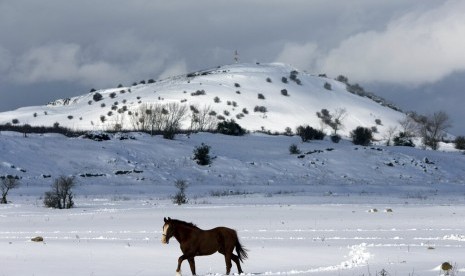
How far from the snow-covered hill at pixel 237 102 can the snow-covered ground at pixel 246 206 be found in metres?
23.6

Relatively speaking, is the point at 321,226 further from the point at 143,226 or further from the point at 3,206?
the point at 3,206

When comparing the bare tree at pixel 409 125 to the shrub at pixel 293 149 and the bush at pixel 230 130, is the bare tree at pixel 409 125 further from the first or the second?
the shrub at pixel 293 149

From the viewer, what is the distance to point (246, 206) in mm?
34219

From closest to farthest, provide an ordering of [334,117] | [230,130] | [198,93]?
[230,130] < [334,117] < [198,93]

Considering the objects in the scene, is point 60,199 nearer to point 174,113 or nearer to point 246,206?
point 246,206

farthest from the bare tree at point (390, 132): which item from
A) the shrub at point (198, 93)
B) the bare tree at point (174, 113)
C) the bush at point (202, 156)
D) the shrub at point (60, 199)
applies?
the shrub at point (60, 199)

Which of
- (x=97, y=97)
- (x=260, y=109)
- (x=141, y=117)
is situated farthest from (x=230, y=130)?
(x=97, y=97)

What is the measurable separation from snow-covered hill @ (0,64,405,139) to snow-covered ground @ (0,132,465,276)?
77.4 ft

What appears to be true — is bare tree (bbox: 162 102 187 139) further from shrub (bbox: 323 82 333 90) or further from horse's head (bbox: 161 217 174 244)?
horse's head (bbox: 161 217 174 244)

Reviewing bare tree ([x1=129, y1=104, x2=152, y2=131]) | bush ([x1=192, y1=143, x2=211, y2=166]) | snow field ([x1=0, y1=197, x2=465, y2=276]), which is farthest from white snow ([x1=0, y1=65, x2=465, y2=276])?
bare tree ([x1=129, y1=104, x2=152, y2=131])

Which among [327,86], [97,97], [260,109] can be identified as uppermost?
[327,86]

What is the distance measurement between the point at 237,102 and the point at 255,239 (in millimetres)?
77654

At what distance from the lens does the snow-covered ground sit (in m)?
16.0

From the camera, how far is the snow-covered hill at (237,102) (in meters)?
93.1
